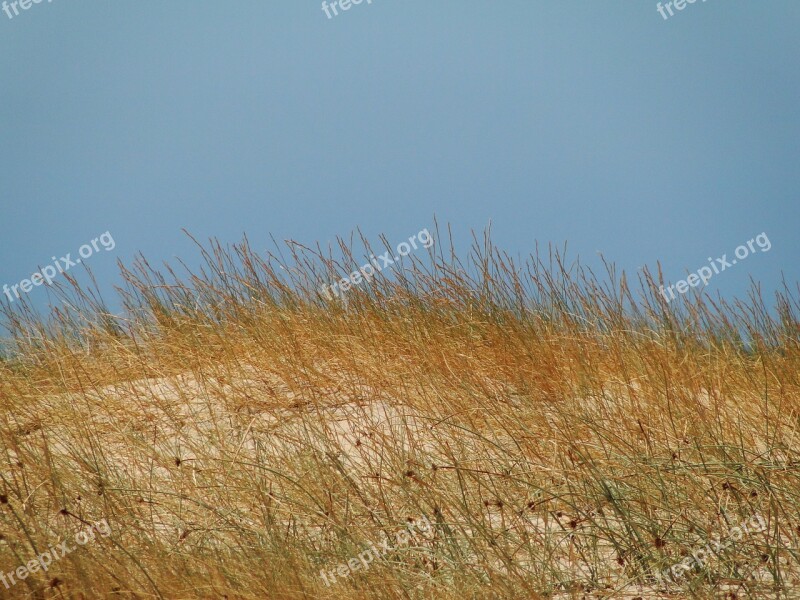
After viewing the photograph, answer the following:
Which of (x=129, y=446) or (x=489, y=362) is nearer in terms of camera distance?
(x=129, y=446)

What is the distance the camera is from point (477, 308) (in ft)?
15.9

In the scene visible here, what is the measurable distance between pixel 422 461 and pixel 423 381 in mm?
807

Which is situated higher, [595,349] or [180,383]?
[180,383]

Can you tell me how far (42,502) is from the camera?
9.07 ft

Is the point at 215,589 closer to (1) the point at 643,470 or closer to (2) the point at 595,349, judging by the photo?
(1) the point at 643,470

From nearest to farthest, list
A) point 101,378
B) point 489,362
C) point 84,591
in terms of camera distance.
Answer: point 84,591
point 489,362
point 101,378

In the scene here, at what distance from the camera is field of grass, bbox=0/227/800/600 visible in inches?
80.7

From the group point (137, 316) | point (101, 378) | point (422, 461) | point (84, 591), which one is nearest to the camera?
point (84, 591)

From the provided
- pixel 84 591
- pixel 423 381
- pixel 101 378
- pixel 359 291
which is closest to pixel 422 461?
pixel 423 381

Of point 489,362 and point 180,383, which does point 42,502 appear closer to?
point 180,383

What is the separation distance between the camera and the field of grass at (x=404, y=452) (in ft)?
6.73

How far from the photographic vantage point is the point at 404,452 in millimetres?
2615

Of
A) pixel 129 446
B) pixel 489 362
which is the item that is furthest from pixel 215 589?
pixel 489 362

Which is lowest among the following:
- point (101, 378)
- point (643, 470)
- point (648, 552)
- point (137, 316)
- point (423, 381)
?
point (648, 552)
